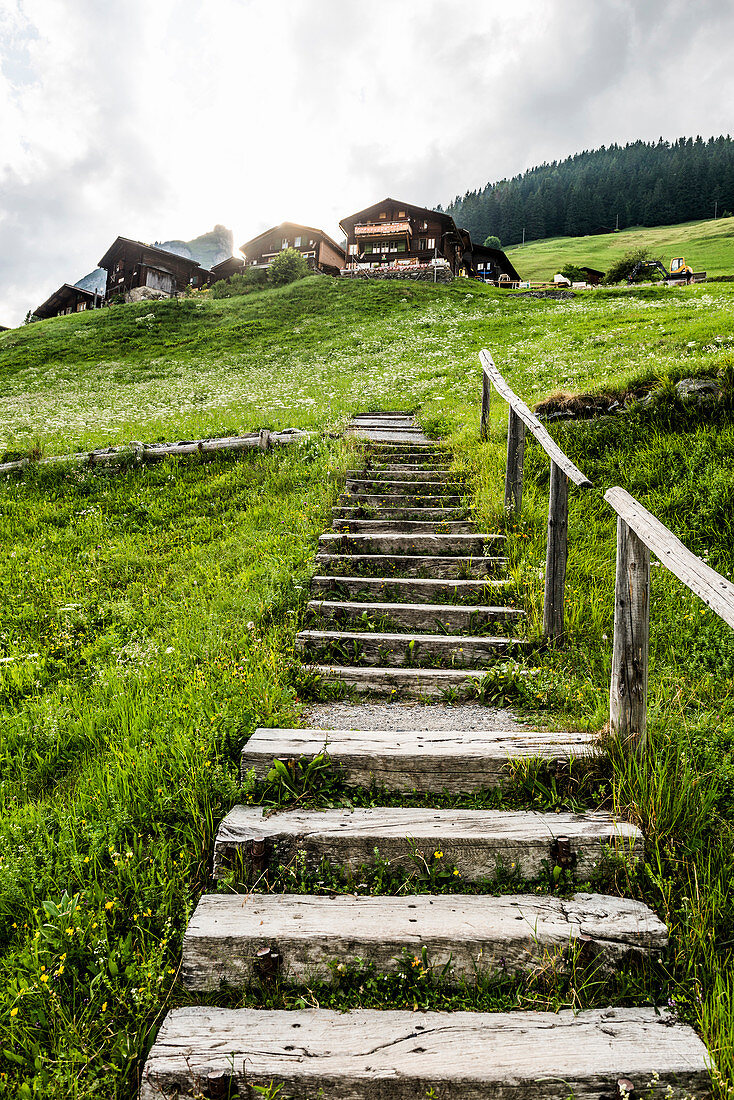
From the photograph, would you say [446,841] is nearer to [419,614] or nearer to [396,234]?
[419,614]

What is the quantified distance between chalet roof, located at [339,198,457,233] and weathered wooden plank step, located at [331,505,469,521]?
59.3 m

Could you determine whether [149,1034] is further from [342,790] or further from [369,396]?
[369,396]

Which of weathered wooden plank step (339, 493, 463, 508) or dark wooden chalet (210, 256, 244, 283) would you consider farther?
dark wooden chalet (210, 256, 244, 283)

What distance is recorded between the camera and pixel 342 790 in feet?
10.6

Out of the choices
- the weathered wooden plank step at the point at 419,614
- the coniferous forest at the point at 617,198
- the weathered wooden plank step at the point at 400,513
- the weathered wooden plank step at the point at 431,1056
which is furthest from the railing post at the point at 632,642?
the coniferous forest at the point at 617,198

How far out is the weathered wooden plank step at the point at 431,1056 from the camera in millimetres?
1947

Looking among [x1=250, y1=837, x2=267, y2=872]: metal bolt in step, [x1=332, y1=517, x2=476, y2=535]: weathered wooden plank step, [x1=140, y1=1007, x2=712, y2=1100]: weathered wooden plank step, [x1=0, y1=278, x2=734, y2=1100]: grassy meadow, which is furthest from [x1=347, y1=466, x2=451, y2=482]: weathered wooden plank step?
[x1=140, y1=1007, x2=712, y2=1100]: weathered wooden plank step

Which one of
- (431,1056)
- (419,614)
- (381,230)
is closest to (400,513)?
(419,614)

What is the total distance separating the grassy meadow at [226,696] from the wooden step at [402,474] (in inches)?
11.8

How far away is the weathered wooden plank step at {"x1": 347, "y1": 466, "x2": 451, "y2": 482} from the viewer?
8.13 m

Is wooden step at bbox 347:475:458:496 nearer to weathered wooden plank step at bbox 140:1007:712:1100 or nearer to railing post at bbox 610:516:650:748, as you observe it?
railing post at bbox 610:516:650:748

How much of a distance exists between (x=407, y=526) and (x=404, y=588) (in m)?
1.36

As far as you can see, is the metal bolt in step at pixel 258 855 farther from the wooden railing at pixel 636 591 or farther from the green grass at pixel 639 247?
the green grass at pixel 639 247

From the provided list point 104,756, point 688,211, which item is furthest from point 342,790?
point 688,211
